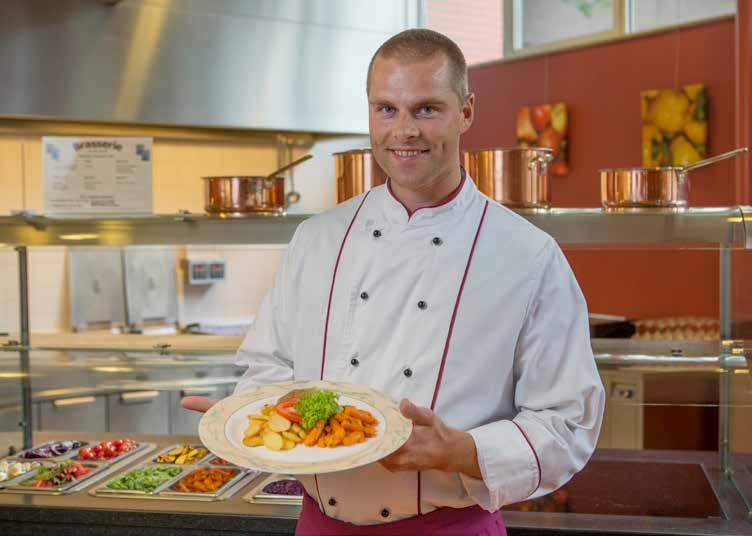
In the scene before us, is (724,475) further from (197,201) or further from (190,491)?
(197,201)

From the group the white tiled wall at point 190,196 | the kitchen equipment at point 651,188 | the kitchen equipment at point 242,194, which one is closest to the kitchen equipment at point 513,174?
the kitchen equipment at point 651,188

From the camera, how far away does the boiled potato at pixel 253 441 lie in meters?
1.50

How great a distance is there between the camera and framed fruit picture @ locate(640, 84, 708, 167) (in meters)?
5.16

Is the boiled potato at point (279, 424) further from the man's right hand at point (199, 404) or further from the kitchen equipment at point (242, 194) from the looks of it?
the kitchen equipment at point (242, 194)

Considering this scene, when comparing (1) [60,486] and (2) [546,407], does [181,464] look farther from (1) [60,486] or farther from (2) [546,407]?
(2) [546,407]

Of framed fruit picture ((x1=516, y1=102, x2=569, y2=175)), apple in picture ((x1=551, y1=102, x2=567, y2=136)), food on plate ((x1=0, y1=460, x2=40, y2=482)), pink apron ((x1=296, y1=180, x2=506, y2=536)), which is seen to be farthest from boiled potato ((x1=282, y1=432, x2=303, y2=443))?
apple in picture ((x1=551, y1=102, x2=567, y2=136))

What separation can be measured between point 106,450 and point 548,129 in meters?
4.20

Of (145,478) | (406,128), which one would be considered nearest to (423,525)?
(406,128)

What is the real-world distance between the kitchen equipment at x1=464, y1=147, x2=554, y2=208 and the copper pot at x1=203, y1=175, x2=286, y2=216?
1.80ft

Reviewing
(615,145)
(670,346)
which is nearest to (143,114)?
(615,145)

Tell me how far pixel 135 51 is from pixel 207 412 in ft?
12.5

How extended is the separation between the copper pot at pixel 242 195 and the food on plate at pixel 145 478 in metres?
0.77

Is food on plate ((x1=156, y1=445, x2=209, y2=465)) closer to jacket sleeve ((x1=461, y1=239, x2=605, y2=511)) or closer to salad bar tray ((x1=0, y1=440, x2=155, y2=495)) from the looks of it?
salad bar tray ((x1=0, y1=440, x2=155, y2=495))

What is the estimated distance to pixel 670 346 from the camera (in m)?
2.58
